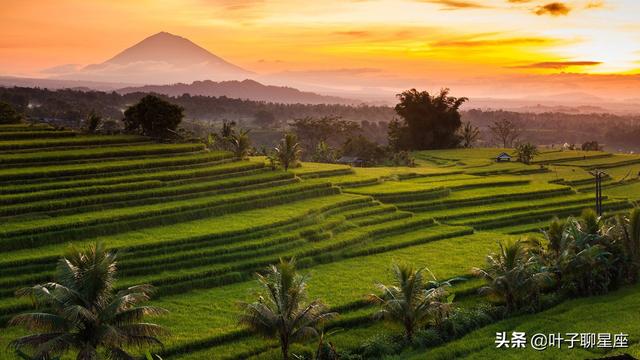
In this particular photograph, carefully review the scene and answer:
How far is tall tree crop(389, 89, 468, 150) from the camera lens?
71375 mm

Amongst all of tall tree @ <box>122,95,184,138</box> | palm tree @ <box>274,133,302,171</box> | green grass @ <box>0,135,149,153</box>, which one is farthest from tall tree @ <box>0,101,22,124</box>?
palm tree @ <box>274,133,302,171</box>

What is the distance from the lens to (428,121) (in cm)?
7100

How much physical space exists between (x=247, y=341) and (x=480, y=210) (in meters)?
20.5

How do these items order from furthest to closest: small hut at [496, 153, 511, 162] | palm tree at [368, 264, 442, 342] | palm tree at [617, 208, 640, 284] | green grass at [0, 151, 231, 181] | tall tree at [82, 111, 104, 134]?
small hut at [496, 153, 511, 162] < tall tree at [82, 111, 104, 134] < green grass at [0, 151, 231, 181] < palm tree at [617, 208, 640, 284] < palm tree at [368, 264, 442, 342]

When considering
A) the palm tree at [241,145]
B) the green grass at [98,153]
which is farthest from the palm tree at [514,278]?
the green grass at [98,153]

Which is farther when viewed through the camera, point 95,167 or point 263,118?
point 263,118

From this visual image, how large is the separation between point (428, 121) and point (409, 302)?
55.8m

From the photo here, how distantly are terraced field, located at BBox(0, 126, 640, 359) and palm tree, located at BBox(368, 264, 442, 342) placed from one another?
1119 mm

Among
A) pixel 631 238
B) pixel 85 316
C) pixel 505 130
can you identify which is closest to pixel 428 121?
pixel 505 130

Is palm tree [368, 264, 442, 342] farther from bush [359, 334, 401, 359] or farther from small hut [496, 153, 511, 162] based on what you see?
small hut [496, 153, 511, 162]

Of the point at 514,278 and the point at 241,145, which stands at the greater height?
the point at 241,145

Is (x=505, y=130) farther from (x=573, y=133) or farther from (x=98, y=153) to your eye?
(x=98, y=153)

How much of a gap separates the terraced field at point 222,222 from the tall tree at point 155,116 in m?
1.25

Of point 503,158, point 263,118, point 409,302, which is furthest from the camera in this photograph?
point 263,118
